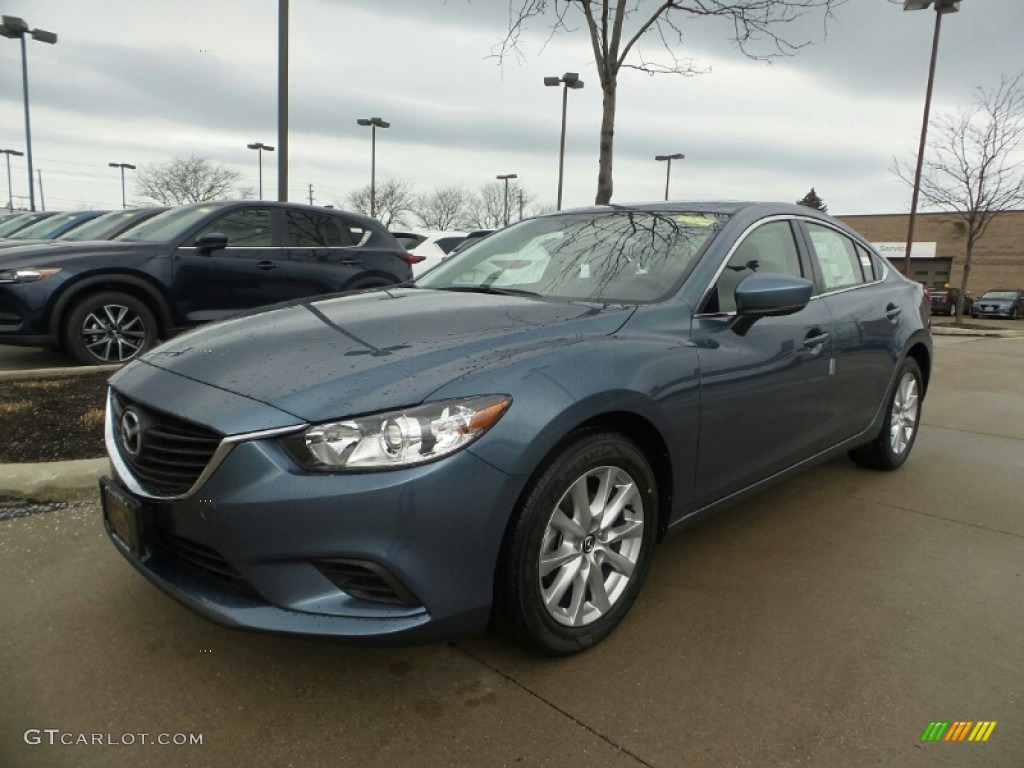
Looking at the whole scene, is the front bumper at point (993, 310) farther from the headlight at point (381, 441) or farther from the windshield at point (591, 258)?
the headlight at point (381, 441)

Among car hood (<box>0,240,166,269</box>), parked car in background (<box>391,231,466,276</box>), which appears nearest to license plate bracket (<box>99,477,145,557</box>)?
car hood (<box>0,240,166,269</box>)

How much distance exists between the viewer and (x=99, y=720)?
6.74 feet

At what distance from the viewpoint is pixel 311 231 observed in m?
7.43

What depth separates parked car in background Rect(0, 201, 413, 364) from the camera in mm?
5867

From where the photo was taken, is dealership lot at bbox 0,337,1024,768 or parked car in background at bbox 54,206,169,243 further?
parked car in background at bbox 54,206,169,243

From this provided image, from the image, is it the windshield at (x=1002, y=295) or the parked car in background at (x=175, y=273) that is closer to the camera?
the parked car in background at (x=175, y=273)

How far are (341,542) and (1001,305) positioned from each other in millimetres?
36932

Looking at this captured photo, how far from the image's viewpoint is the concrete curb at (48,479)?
3.46 m

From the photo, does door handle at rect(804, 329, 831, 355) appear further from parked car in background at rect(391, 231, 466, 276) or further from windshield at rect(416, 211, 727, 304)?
parked car in background at rect(391, 231, 466, 276)

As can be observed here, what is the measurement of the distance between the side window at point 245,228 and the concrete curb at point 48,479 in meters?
3.55

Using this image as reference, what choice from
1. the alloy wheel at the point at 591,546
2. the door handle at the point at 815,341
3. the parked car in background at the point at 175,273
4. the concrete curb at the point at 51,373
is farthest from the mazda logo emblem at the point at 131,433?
the parked car in background at the point at 175,273

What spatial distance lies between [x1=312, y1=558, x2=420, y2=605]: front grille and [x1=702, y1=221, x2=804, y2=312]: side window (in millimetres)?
1629

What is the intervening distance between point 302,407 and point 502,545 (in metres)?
0.68

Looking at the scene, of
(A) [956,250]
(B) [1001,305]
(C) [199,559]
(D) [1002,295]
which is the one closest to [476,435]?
(C) [199,559]
